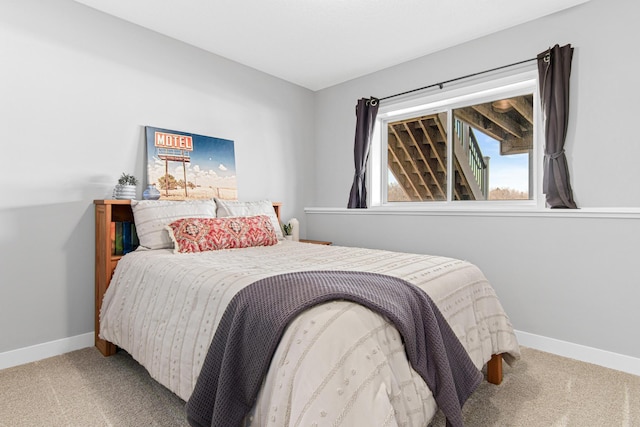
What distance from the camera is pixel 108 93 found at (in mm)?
2551

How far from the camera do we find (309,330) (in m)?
A: 1.06

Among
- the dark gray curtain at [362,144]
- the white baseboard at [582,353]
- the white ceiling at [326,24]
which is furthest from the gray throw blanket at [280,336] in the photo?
the dark gray curtain at [362,144]

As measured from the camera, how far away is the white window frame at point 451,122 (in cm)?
264

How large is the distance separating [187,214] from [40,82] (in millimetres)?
1224

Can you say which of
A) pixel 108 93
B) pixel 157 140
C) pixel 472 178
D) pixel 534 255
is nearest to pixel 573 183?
pixel 534 255

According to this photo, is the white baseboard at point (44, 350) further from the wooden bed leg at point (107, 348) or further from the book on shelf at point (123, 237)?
the book on shelf at point (123, 237)

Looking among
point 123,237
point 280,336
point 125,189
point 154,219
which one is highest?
point 125,189

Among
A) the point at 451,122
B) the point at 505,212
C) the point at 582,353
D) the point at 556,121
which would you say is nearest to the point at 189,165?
the point at 451,122

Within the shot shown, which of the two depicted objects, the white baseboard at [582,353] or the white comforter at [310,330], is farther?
the white baseboard at [582,353]

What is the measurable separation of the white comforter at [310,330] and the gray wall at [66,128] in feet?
1.49

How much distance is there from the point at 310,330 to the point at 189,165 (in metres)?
2.30

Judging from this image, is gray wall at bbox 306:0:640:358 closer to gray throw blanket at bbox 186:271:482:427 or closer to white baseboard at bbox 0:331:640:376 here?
white baseboard at bbox 0:331:640:376

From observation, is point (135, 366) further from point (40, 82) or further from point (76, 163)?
point (40, 82)

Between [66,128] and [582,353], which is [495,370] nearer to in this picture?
[582,353]
